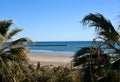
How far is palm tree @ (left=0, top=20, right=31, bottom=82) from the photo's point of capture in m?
12.2

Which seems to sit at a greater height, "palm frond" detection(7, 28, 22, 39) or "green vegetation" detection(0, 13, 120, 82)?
"palm frond" detection(7, 28, 22, 39)

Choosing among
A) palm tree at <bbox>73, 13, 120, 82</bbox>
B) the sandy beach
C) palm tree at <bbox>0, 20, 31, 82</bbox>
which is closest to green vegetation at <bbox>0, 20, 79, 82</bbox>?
palm tree at <bbox>0, 20, 31, 82</bbox>

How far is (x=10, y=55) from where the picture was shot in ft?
41.7

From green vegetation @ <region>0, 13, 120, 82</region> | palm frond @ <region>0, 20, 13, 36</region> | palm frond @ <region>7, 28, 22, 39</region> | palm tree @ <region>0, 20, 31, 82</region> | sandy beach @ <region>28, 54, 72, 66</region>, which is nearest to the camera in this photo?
green vegetation @ <region>0, 13, 120, 82</region>

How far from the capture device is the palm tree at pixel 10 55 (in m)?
12.2

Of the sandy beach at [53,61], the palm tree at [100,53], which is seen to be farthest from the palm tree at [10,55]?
the sandy beach at [53,61]

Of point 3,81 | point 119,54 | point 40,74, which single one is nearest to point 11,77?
point 3,81

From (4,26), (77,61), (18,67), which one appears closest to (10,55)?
(18,67)

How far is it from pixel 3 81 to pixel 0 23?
2395 mm

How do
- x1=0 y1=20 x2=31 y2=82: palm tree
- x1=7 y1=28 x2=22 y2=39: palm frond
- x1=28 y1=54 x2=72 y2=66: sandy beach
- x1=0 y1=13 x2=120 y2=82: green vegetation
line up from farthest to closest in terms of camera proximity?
x1=28 y1=54 x2=72 y2=66: sandy beach
x1=7 y1=28 x2=22 y2=39: palm frond
x1=0 y1=20 x2=31 y2=82: palm tree
x1=0 y1=13 x2=120 y2=82: green vegetation

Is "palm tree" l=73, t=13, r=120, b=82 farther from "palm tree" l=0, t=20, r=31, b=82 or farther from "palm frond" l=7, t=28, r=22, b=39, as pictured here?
"palm frond" l=7, t=28, r=22, b=39

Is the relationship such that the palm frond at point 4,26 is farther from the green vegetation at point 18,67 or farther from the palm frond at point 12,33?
the palm frond at point 12,33

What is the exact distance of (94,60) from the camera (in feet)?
34.8

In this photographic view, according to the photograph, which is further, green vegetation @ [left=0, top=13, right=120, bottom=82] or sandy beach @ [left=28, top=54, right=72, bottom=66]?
sandy beach @ [left=28, top=54, right=72, bottom=66]
